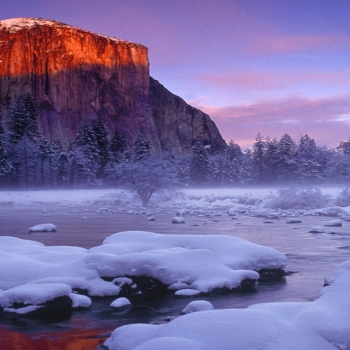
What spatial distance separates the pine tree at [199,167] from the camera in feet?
216

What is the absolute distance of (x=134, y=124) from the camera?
102875 mm

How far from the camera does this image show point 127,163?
42594mm

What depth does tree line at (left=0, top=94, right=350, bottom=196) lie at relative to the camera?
1788 inches

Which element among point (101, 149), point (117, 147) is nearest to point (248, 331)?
point (101, 149)

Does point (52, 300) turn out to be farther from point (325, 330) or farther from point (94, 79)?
point (94, 79)

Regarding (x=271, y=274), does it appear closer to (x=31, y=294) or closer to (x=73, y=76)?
(x=31, y=294)

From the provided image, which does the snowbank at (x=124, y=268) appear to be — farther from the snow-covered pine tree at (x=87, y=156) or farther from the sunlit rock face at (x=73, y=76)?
the sunlit rock face at (x=73, y=76)

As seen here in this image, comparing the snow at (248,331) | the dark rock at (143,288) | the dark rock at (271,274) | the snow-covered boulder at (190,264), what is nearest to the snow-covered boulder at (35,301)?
the dark rock at (143,288)

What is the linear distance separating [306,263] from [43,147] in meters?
44.2

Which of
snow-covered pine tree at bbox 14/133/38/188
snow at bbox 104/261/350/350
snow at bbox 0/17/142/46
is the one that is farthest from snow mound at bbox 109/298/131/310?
snow at bbox 0/17/142/46

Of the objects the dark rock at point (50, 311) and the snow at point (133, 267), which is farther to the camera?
the snow at point (133, 267)

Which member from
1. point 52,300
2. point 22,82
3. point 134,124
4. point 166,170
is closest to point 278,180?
point 166,170

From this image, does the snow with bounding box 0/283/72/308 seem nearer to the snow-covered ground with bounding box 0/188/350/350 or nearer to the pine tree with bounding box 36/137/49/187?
the snow-covered ground with bounding box 0/188/350/350

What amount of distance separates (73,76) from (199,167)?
4190 cm
